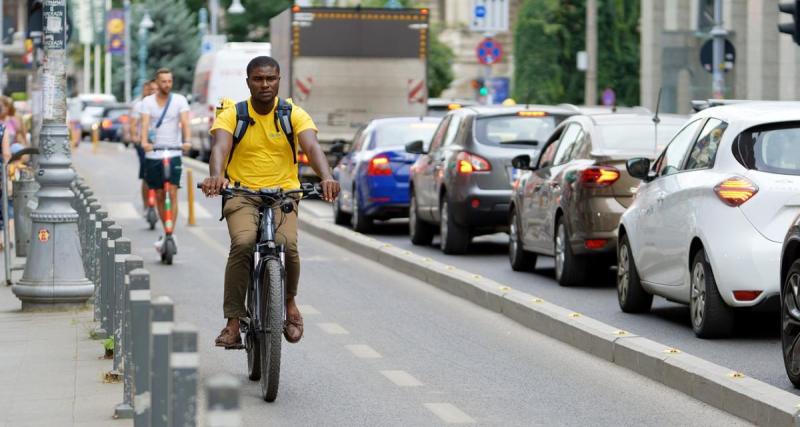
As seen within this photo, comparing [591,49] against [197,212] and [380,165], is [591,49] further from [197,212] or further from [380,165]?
[380,165]

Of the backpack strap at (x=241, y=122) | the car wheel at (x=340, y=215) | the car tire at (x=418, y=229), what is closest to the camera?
the backpack strap at (x=241, y=122)

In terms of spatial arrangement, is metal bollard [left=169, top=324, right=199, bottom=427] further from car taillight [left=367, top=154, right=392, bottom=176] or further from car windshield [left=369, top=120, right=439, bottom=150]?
car windshield [left=369, top=120, right=439, bottom=150]

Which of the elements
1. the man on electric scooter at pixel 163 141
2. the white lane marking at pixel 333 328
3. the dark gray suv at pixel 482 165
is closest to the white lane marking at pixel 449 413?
the white lane marking at pixel 333 328

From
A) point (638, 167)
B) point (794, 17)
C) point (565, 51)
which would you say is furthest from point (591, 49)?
point (638, 167)

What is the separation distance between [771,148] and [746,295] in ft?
3.11

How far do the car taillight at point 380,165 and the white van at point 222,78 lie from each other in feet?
66.9

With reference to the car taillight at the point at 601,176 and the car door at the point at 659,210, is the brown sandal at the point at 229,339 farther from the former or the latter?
the car taillight at the point at 601,176

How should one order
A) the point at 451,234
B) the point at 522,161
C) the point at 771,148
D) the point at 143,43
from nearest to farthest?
the point at 771,148 → the point at 522,161 → the point at 451,234 → the point at 143,43

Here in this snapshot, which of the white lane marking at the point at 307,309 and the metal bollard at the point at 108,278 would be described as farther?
the white lane marking at the point at 307,309

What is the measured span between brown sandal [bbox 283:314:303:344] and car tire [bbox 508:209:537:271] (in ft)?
26.4

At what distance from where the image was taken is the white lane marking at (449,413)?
358 inches

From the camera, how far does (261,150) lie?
1010 centimetres

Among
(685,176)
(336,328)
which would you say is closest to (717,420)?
(685,176)

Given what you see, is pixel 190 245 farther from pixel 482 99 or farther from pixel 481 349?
pixel 482 99
